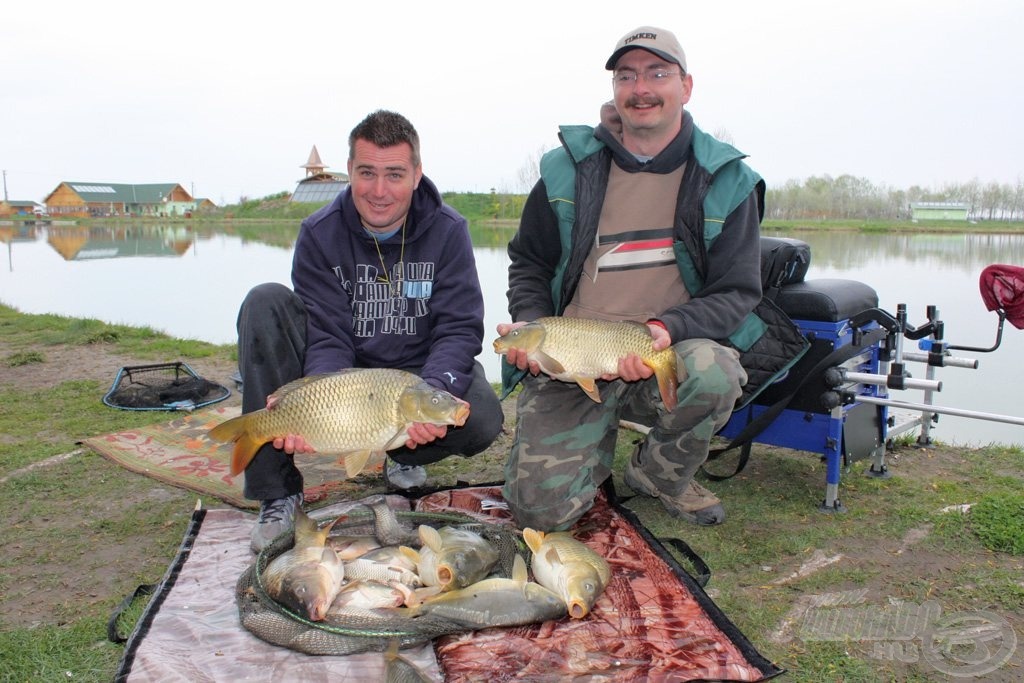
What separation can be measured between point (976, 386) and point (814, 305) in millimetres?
3551

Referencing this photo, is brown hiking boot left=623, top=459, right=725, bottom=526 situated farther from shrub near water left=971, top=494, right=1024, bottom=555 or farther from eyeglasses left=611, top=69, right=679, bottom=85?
eyeglasses left=611, top=69, right=679, bottom=85

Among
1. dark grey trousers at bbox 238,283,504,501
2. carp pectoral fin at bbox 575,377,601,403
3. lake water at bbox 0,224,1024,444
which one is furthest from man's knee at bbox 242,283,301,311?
lake water at bbox 0,224,1024,444

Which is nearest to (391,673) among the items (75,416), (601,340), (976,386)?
(601,340)

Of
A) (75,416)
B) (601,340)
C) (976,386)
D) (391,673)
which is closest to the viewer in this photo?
(391,673)

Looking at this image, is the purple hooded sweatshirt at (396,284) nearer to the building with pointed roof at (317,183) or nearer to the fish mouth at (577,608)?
the fish mouth at (577,608)

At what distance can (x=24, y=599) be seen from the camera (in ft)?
6.88

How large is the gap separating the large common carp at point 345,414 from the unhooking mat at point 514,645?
1.25 ft

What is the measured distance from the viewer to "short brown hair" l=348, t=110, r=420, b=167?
246 cm

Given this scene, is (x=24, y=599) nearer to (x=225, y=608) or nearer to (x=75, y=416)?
(x=225, y=608)

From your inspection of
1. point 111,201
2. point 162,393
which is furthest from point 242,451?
point 111,201

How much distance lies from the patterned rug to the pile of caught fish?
742 millimetres

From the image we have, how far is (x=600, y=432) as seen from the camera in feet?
8.55

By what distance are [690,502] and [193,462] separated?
2.04 metres

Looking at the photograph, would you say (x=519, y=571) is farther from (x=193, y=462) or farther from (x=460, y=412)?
(x=193, y=462)
